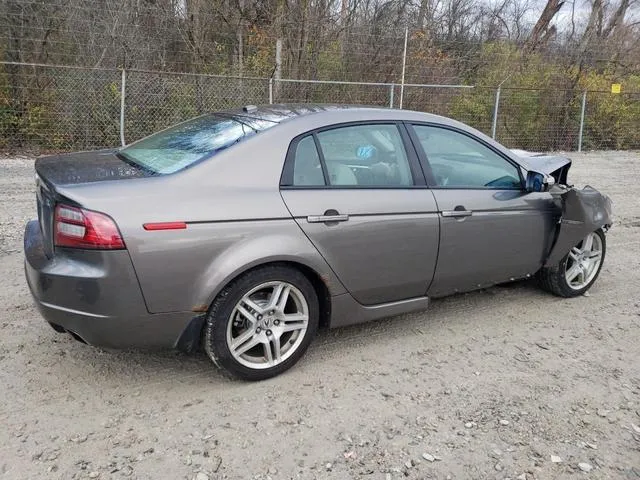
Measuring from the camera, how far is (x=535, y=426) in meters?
2.87

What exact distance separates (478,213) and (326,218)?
4.03ft

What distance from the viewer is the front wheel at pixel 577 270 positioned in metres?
4.50

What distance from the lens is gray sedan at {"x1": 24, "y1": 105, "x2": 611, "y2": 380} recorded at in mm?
2746

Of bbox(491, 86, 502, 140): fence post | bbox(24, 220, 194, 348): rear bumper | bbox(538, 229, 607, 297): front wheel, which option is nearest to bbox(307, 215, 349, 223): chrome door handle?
bbox(24, 220, 194, 348): rear bumper

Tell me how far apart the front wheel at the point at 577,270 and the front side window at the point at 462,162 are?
886 mm

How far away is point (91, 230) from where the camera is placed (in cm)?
266

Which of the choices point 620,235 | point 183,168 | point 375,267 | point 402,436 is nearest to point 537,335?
point 375,267

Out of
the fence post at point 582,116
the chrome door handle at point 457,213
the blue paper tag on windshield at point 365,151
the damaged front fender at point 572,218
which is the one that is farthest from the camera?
the fence post at point 582,116

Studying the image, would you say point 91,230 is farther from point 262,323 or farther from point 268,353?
point 268,353

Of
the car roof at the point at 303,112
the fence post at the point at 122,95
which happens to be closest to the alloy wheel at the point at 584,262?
the car roof at the point at 303,112

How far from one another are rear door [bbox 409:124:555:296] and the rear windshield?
116 centimetres

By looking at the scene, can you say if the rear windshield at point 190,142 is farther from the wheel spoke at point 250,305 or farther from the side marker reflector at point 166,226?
the wheel spoke at point 250,305

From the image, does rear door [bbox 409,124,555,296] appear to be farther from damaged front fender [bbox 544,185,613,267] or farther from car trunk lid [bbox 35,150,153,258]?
car trunk lid [bbox 35,150,153,258]

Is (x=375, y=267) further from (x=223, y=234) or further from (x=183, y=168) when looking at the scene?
(x=183, y=168)
